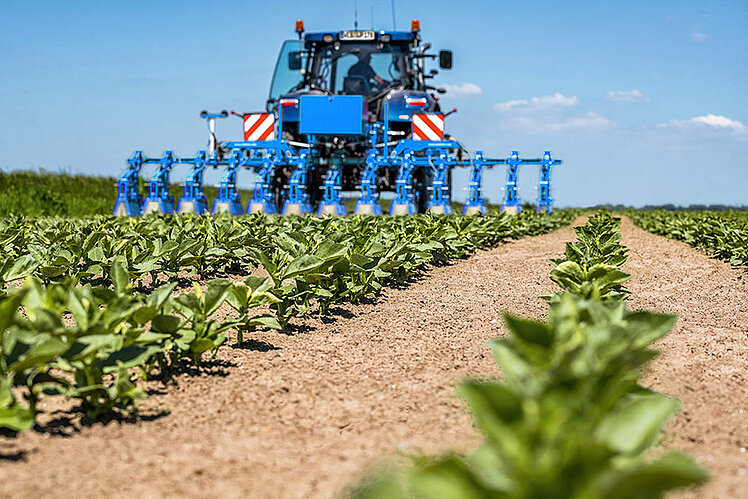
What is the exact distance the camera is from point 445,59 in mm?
12664

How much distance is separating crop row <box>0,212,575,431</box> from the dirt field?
0.41 ft

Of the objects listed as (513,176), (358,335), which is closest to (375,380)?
(358,335)

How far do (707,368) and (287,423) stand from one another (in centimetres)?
185

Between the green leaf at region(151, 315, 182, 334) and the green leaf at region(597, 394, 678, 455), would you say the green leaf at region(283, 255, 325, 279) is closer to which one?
the green leaf at region(151, 315, 182, 334)

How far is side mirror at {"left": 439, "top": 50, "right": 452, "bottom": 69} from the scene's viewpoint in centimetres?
1266

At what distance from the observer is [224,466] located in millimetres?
1801

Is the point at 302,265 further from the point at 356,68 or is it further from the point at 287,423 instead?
the point at 356,68

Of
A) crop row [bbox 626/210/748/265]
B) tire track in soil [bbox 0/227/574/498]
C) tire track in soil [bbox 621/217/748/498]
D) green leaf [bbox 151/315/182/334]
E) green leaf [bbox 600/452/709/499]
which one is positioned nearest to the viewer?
green leaf [bbox 600/452/709/499]

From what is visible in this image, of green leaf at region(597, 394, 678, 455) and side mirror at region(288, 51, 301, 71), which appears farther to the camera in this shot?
side mirror at region(288, 51, 301, 71)

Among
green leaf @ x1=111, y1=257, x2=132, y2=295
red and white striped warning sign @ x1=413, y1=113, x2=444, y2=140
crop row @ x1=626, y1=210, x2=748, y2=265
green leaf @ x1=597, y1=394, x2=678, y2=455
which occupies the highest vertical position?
red and white striped warning sign @ x1=413, y1=113, x2=444, y2=140

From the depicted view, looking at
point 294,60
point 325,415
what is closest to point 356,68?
point 294,60

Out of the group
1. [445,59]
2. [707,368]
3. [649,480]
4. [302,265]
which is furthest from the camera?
[445,59]

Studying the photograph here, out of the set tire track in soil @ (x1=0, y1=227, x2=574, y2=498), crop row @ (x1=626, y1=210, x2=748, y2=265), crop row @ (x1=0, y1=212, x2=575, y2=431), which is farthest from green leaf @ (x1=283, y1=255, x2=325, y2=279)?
crop row @ (x1=626, y1=210, x2=748, y2=265)

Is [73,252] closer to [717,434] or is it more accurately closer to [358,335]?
[358,335]
